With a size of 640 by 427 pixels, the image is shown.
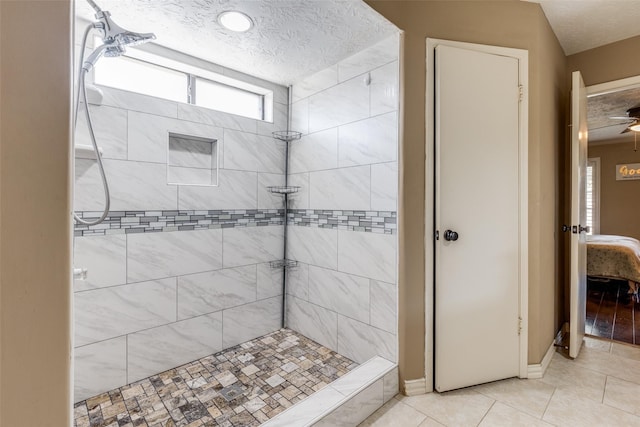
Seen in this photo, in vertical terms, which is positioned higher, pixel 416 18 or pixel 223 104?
pixel 416 18

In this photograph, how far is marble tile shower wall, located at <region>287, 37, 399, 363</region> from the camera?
6.51 ft

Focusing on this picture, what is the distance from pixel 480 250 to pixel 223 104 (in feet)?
7.45

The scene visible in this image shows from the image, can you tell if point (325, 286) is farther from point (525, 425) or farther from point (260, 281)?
point (525, 425)

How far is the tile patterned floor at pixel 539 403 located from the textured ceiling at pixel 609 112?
2.66 metres

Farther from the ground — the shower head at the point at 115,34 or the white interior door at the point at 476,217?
the shower head at the point at 115,34

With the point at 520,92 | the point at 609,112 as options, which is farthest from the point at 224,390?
the point at 609,112

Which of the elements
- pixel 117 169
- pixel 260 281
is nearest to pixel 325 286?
pixel 260 281

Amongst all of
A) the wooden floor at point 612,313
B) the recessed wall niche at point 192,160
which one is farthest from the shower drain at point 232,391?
the wooden floor at point 612,313

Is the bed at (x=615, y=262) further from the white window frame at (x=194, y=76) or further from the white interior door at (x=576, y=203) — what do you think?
the white window frame at (x=194, y=76)

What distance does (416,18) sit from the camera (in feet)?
5.93

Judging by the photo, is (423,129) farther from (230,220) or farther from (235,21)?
(230,220)

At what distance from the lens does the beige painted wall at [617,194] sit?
5629 millimetres

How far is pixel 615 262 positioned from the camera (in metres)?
3.71

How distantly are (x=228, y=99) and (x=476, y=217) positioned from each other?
2.15m
